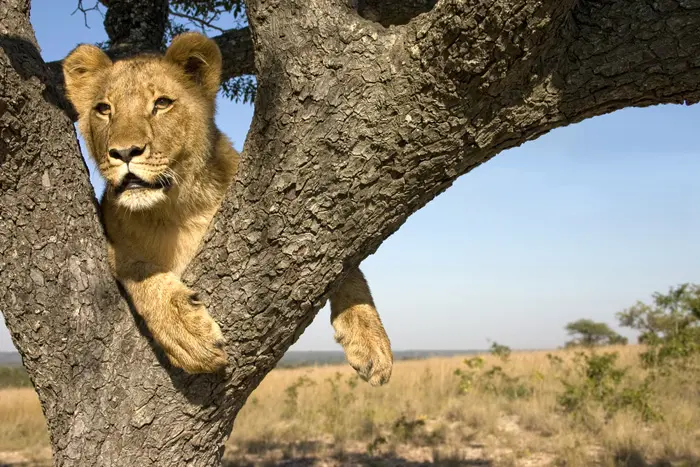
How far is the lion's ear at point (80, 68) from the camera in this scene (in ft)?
11.2

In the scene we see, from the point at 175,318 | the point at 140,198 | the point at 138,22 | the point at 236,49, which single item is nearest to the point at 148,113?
the point at 140,198

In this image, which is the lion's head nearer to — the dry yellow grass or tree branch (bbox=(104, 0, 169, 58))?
tree branch (bbox=(104, 0, 169, 58))

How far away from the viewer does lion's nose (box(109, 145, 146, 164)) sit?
2791 mm

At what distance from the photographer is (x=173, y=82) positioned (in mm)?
3303

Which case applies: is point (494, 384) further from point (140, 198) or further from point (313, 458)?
point (140, 198)

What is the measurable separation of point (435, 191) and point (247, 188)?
2.32ft

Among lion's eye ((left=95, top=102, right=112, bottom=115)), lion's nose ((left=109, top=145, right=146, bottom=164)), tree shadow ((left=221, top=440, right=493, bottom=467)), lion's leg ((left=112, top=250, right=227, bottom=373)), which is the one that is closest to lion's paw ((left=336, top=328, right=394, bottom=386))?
lion's leg ((left=112, top=250, right=227, bottom=373))

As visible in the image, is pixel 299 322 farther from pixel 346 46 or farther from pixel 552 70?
pixel 552 70

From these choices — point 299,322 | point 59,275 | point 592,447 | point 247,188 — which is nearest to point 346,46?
point 247,188

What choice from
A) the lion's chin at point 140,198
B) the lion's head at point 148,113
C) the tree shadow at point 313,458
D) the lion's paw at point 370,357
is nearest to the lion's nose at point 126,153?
A: the lion's head at point 148,113

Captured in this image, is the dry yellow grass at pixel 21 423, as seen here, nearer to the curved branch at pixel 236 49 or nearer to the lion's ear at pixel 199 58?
the curved branch at pixel 236 49

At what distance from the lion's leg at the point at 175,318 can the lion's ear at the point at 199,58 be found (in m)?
1.13

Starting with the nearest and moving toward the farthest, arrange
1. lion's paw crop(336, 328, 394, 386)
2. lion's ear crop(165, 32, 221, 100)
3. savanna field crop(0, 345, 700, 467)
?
lion's paw crop(336, 328, 394, 386), lion's ear crop(165, 32, 221, 100), savanna field crop(0, 345, 700, 467)

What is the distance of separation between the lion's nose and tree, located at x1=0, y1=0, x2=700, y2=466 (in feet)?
0.57
